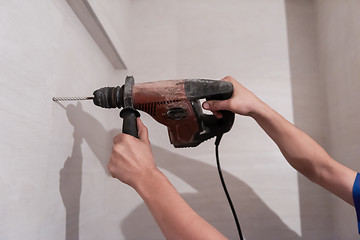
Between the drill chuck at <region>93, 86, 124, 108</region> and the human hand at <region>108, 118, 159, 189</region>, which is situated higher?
the drill chuck at <region>93, 86, 124, 108</region>

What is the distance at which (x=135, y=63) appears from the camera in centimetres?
106

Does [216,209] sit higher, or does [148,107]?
[148,107]

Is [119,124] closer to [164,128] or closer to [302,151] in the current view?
[164,128]

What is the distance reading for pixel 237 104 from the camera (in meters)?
0.64

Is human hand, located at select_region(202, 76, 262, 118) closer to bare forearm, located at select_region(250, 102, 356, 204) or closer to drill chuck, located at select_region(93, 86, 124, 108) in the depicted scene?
bare forearm, located at select_region(250, 102, 356, 204)

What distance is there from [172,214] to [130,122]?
246mm

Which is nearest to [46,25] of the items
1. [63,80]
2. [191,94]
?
[63,80]

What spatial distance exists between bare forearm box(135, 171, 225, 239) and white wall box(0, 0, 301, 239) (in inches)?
10.5

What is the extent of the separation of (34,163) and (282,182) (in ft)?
2.68

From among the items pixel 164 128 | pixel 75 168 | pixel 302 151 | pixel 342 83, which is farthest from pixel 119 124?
pixel 342 83

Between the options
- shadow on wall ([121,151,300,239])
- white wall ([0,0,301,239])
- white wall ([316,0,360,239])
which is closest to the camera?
white wall ([0,0,301,239])

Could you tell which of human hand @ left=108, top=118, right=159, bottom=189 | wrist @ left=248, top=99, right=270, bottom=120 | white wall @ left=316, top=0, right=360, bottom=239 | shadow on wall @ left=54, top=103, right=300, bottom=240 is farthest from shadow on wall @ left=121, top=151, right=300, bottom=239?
human hand @ left=108, top=118, right=159, bottom=189

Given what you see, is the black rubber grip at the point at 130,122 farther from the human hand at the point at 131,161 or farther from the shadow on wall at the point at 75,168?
the shadow on wall at the point at 75,168

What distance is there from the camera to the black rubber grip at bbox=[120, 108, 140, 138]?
56 cm
